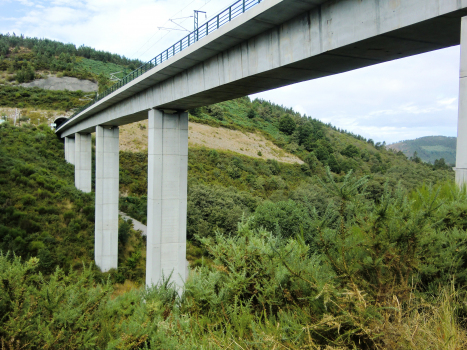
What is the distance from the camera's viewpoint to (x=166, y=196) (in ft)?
53.3

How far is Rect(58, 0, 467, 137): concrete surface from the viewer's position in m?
6.18

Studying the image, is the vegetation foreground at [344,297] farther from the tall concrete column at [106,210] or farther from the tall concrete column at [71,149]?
the tall concrete column at [71,149]

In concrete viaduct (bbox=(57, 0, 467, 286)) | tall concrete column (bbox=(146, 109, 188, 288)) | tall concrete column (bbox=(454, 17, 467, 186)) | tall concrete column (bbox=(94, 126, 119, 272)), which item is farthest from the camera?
tall concrete column (bbox=(94, 126, 119, 272))

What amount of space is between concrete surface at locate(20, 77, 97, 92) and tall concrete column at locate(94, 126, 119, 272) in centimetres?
5840

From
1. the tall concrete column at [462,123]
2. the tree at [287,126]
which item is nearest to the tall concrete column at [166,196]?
the tall concrete column at [462,123]

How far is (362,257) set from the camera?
390cm

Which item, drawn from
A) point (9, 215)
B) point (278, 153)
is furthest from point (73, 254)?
point (278, 153)

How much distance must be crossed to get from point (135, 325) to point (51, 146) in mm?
50027

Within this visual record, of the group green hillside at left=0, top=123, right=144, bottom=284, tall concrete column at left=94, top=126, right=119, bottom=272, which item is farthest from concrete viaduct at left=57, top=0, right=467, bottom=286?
green hillside at left=0, top=123, right=144, bottom=284

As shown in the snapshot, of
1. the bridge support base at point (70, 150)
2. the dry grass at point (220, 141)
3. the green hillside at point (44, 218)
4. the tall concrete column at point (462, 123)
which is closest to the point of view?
the tall concrete column at point (462, 123)

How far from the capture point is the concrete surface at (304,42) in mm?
6176

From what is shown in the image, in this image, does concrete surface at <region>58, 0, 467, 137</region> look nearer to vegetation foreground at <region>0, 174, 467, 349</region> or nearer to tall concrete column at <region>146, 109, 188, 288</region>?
tall concrete column at <region>146, 109, 188, 288</region>

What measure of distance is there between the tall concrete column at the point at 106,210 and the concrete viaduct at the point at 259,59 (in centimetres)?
530

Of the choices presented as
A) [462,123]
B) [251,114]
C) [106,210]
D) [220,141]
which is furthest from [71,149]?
[251,114]
